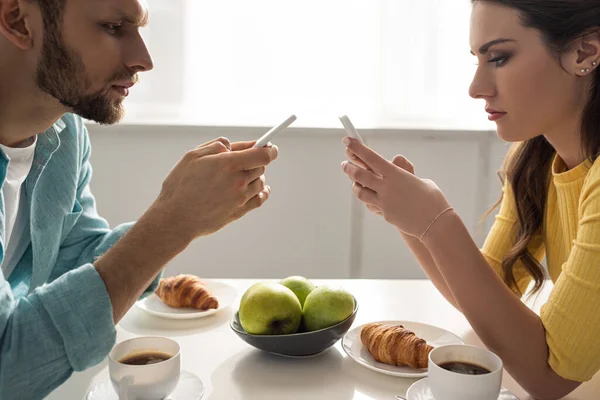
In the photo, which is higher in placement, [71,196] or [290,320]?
[71,196]

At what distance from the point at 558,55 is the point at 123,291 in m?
0.85

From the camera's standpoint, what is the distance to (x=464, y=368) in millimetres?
915

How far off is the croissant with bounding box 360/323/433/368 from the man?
12.4 inches

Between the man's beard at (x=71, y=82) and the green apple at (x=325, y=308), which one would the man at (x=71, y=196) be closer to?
the man's beard at (x=71, y=82)

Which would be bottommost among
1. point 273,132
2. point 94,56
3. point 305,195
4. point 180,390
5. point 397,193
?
point 305,195

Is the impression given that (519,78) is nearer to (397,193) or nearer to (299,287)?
(397,193)

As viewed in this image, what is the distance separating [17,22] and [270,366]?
0.72 m

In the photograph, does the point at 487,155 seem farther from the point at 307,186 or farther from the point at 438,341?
the point at 438,341

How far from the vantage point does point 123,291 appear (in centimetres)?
95

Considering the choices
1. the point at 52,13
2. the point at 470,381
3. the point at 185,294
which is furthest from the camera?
the point at 185,294

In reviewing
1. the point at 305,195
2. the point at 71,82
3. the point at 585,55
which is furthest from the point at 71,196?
the point at 305,195

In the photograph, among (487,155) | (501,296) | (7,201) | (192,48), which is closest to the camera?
(501,296)

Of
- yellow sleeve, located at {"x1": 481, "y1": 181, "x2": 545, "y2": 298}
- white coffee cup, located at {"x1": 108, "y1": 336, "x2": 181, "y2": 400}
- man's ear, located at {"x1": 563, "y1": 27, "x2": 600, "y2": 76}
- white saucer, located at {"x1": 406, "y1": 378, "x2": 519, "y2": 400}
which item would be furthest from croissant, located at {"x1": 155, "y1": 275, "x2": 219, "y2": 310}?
man's ear, located at {"x1": 563, "y1": 27, "x2": 600, "y2": 76}

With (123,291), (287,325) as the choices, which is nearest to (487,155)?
(287,325)
